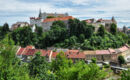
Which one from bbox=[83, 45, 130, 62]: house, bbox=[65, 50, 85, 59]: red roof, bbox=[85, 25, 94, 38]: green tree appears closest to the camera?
bbox=[65, 50, 85, 59]: red roof

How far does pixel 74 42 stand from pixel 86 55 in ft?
28.6

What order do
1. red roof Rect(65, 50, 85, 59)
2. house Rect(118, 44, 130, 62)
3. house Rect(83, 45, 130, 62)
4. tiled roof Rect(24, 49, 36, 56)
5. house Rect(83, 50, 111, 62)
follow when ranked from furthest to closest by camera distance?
house Rect(118, 44, 130, 62)
house Rect(83, 50, 111, 62)
house Rect(83, 45, 130, 62)
tiled roof Rect(24, 49, 36, 56)
red roof Rect(65, 50, 85, 59)

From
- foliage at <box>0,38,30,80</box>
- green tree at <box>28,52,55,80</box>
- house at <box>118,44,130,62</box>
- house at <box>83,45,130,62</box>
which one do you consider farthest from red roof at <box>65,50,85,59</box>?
foliage at <box>0,38,30,80</box>

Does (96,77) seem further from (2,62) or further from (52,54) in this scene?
(52,54)

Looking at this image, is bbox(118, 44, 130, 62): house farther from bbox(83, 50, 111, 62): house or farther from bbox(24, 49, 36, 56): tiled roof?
bbox(24, 49, 36, 56): tiled roof

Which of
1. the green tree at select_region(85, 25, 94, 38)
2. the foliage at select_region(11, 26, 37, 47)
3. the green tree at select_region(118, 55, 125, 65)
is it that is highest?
the green tree at select_region(85, 25, 94, 38)

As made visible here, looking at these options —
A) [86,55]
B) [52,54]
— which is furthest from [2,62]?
[86,55]

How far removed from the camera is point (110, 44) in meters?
49.8

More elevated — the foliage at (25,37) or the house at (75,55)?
the foliage at (25,37)

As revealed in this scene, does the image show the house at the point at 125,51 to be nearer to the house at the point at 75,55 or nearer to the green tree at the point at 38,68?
the house at the point at 75,55

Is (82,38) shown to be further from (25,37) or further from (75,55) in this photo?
(25,37)

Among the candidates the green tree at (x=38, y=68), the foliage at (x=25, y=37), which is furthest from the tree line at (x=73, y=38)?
the green tree at (x=38, y=68)

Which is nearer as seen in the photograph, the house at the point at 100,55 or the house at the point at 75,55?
the house at the point at 75,55

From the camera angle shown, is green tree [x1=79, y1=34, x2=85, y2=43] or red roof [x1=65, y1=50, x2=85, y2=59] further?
green tree [x1=79, y1=34, x2=85, y2=43]
